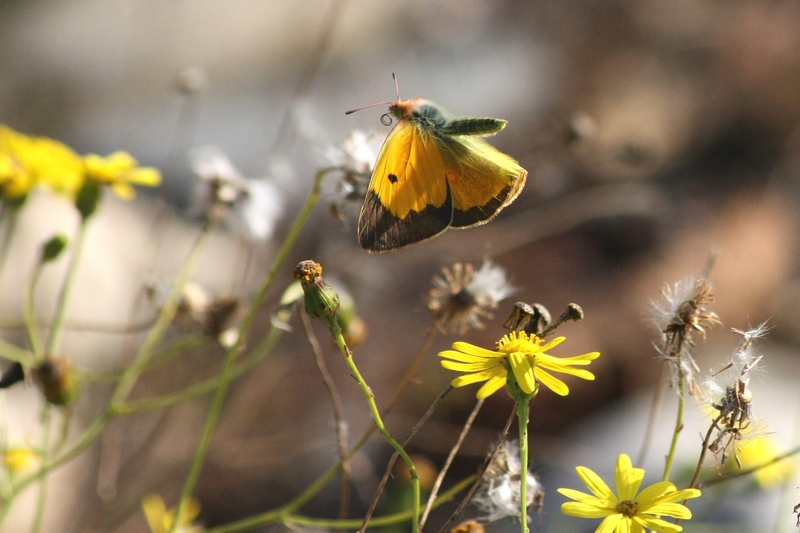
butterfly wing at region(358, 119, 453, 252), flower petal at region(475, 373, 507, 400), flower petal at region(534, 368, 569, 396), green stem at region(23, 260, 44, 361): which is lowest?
green stem at region(23, 260, 44, 361)

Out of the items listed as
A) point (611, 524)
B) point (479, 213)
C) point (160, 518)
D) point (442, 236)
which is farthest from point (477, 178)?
point (442, 236)

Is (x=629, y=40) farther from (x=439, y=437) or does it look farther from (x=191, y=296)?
(x=191, y=296)

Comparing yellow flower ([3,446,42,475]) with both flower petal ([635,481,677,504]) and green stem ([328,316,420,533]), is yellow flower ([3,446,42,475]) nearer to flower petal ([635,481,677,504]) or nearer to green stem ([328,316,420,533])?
green stem ([328,316,420,533])

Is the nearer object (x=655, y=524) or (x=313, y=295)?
(x=655, y=524)

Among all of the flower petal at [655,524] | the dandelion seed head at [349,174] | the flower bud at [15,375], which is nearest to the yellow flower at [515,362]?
the flower petal at [655,524]

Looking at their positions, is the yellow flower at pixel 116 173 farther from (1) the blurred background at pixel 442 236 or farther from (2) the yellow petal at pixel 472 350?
(2) the yellow petal at pixel 472 350

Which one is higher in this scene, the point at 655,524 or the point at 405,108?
the point at 405,108

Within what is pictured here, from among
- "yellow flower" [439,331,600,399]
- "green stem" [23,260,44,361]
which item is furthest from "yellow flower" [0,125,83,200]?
"yellow flower" [439,331,600,399]

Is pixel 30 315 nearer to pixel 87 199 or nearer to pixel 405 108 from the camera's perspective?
pixel 87 199
